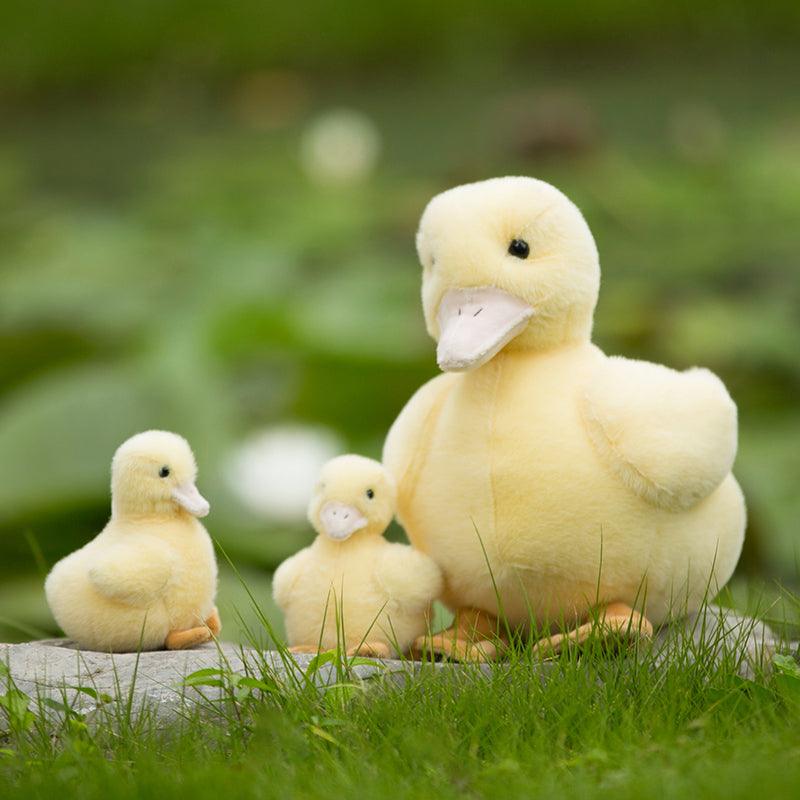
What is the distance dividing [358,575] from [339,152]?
377 cm

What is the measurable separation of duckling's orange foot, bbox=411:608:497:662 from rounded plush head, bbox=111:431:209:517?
10.8 inches

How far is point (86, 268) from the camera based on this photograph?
4.50 meters

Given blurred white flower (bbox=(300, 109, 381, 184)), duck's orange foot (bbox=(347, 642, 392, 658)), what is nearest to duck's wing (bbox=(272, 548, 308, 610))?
duck's orange foot (bbox=(347, 642, 392, 658))

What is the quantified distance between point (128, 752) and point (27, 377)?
6.91 feet

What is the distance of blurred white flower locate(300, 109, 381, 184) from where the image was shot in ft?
17.0

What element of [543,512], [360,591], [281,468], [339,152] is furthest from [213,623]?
[339,152]

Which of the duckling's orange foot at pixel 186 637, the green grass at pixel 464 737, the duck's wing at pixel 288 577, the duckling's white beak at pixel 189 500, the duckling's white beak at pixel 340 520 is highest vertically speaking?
the duckling's white beak at pixel 189 500

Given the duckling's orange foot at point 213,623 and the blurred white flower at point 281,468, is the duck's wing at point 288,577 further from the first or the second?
the blurred white flower at point 281,468

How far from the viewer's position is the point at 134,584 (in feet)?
5.26

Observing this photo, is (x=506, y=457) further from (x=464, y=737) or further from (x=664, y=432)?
(x=464, y=737)

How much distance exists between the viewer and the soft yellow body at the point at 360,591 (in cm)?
164

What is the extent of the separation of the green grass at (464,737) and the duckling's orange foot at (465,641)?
0.24 feet

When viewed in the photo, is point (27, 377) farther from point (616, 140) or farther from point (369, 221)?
point (616, 140)

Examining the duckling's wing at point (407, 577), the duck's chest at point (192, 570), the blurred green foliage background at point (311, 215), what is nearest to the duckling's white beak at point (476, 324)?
the duckling's wing at point (407, 577)
